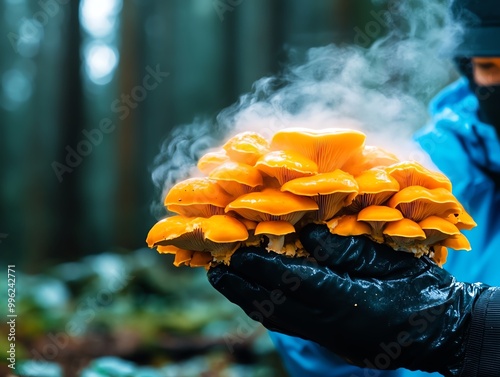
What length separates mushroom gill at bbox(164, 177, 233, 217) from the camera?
2029mm

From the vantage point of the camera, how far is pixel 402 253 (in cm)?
210

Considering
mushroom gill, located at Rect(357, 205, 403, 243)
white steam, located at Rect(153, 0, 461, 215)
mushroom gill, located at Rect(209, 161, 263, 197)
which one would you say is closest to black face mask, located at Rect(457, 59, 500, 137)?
white steam, located at Rect(153, 0, 461, 215)

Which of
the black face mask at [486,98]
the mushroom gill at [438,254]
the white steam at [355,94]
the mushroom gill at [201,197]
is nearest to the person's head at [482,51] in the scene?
the black face mask at [486,98]

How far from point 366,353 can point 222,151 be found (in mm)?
954

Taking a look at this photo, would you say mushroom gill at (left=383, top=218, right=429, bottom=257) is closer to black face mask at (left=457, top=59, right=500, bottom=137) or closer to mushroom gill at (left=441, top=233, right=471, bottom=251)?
mushroom gill at (left=441, top=233, right=471, bottom=251)

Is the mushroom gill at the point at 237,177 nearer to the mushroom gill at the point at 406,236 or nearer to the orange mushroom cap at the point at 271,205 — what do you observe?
the orange mushroom cap at the point at 271,205

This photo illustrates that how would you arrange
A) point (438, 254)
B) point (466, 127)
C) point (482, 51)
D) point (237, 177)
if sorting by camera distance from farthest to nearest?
point (466, 127)
point (482, 51)
point (438, 254)
point (237, 177)

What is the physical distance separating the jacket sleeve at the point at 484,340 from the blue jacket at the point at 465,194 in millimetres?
767

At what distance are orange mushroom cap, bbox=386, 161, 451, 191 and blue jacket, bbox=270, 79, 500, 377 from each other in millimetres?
1124

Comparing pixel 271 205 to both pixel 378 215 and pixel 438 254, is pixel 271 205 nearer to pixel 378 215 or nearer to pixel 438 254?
pixel 378 215

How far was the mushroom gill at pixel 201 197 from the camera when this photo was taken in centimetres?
203

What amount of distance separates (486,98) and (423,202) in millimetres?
1463

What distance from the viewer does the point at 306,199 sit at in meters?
1.94

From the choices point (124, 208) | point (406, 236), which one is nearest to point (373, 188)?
point (406, 236)
